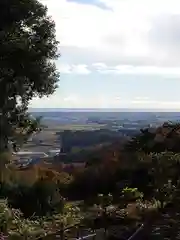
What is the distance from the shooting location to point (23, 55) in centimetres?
753

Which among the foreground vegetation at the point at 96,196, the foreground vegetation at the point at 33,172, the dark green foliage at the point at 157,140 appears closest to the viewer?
the foreground vegetation at the point at 33,172

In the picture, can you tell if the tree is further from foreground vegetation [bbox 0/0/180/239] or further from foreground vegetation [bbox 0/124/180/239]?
foreground vegetation [bbox 0/124/180/239]

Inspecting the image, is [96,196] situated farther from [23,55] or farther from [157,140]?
[23,55]

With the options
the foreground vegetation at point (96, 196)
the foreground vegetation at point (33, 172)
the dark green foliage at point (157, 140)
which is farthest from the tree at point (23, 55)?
the dark green foliage at point (157, 140)

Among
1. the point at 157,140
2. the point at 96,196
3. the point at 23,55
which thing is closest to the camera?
the point at 23,55

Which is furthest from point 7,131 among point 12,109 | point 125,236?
point 125,236

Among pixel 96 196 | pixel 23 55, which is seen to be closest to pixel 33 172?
pixel 96 196

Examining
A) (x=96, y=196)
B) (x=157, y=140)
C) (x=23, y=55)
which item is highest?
(x=23, y=55)

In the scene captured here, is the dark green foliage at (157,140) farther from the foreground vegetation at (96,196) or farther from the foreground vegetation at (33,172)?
the foreground vegetation at (33,172)

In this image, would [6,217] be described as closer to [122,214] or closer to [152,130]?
[122,214]

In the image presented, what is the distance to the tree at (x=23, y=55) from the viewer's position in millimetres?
7348

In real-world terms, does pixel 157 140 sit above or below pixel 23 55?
below

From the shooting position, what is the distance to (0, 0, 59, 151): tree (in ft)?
24.1

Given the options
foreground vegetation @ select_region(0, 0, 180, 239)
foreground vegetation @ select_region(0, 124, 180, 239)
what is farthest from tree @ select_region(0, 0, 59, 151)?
foreground vegetation @ select_region(0, 124, 180, 239)
